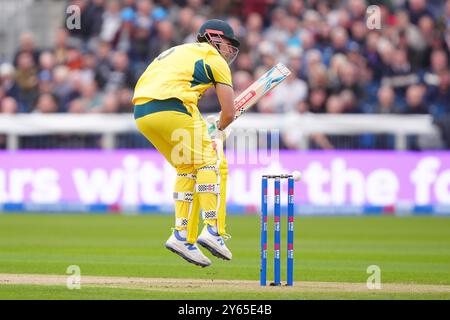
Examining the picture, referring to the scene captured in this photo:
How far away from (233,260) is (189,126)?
144 inches

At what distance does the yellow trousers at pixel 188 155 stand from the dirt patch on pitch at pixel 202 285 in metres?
0.59

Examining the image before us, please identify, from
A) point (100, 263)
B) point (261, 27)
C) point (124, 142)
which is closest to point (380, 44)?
→ point (261, 27)

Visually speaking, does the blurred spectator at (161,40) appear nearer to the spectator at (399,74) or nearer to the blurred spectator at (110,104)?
the blurred spectator at (110,104)

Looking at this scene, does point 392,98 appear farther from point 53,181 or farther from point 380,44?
point 53,181

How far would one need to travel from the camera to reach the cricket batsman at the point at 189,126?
11.1m

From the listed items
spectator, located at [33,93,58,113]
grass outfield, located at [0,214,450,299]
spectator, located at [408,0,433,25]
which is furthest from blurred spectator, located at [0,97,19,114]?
spectator, located at [408,0,433,25]

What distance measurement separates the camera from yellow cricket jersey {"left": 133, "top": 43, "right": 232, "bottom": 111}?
11.1 metres

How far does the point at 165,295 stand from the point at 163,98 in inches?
78.7

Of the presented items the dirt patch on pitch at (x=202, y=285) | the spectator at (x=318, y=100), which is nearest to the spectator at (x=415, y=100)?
the spectator at (x=318, y=100)

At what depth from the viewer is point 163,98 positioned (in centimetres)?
1110

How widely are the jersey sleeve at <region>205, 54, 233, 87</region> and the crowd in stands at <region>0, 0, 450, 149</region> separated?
37.9 ft

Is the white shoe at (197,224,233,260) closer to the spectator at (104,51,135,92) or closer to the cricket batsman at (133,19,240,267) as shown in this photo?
the cricket batsman at (133,19,240,267)

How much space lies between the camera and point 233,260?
14445 mm

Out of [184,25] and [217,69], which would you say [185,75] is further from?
[184,25]
